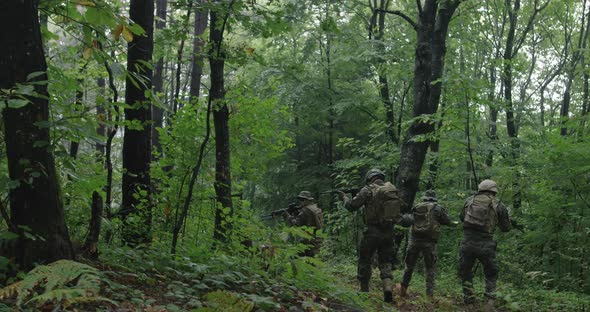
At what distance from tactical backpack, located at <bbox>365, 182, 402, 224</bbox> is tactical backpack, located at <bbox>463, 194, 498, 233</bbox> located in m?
1.18

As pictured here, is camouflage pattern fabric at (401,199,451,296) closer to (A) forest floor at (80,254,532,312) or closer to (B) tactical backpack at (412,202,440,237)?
(B) tactical backpack at (412,202,440,237)

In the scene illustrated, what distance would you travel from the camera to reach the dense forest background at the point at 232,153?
3.61 m

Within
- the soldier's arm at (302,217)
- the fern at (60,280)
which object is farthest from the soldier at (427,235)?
the fern at (60,280)

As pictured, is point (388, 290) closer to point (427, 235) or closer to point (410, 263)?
point (410, 263)

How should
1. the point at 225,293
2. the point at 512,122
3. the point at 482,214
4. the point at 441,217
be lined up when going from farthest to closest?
the point at 512,122, the point at 441,217, the point at 482,214, the point at 225,293

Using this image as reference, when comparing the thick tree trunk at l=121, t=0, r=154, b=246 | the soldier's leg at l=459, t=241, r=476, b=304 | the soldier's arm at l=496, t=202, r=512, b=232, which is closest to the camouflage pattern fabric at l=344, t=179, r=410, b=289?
the soldier's leg at l=459, t=241, r=476, b=304

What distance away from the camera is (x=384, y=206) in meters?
8.43

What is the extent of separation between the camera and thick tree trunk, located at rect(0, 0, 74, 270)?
3492mm

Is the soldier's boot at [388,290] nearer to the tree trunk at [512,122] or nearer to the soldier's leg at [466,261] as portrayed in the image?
the soldier's leg at [466,261]

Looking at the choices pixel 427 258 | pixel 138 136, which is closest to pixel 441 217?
pixel 427 258

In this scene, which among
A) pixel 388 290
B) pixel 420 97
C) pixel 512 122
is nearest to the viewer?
pixel 388 290

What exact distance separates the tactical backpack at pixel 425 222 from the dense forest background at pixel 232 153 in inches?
50.6

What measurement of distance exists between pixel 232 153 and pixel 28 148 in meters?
6.14

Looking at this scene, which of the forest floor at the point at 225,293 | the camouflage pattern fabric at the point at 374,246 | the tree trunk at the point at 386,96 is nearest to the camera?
the forest floor at the point at 225,293
